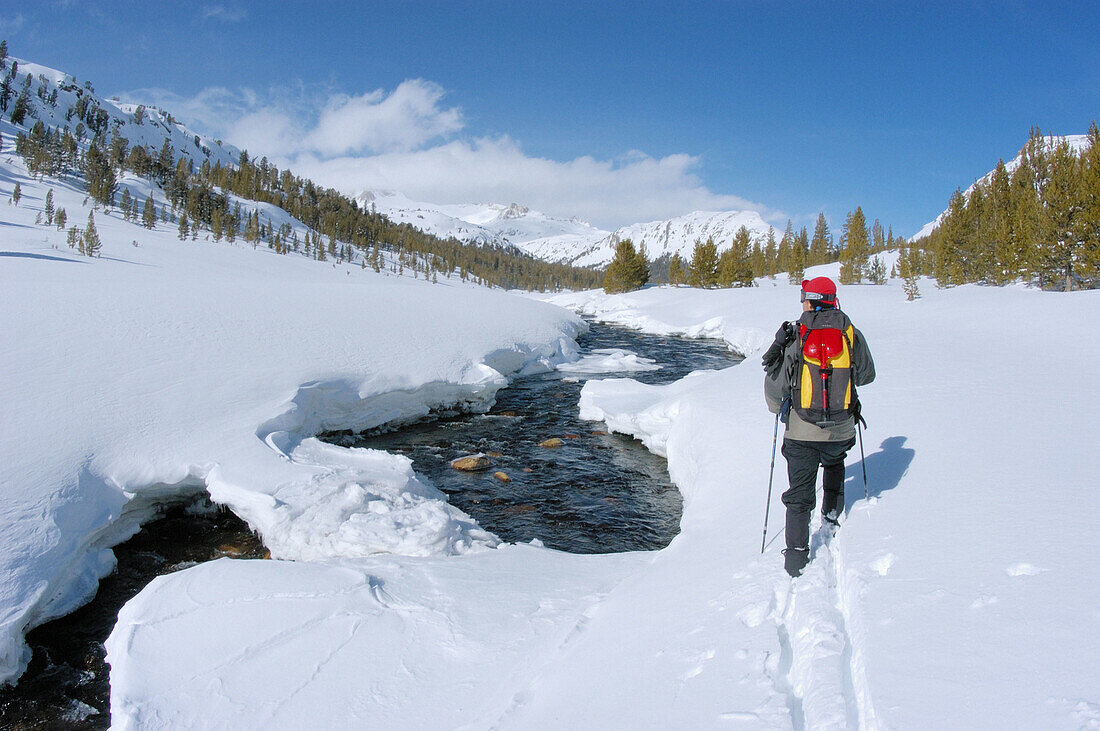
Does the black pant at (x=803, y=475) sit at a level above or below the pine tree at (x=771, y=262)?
below

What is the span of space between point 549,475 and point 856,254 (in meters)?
63.9

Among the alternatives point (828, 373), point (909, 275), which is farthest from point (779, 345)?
point (909, 275)

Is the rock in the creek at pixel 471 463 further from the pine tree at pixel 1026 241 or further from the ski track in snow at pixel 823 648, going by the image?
the pine tree at pixel 1026 241

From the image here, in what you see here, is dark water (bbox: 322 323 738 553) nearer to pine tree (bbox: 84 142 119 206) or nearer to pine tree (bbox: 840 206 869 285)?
pine tree (bbox: 840 206 869 285)

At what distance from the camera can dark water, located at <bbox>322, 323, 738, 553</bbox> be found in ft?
27.7

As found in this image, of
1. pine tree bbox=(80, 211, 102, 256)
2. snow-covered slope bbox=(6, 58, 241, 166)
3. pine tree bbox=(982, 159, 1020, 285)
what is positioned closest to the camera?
pine tree bbox=(80, 211, 102, 256)

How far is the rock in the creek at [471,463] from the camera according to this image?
11.0m

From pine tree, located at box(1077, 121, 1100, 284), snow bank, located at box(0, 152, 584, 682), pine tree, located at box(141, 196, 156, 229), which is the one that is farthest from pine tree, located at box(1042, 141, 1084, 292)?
pine tree, located at box(141, 196, 156, 229)

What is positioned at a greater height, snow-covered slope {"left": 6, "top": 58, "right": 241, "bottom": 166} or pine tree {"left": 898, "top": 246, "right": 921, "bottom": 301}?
snow-covered slope {"left": 6, "top": 58, "right": 241, "bottom": 166}

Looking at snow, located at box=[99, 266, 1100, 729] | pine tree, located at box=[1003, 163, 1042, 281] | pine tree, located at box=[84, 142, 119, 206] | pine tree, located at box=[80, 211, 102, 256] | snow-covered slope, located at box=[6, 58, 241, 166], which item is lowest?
snow, located at box=[99, 266, 1100, 729]

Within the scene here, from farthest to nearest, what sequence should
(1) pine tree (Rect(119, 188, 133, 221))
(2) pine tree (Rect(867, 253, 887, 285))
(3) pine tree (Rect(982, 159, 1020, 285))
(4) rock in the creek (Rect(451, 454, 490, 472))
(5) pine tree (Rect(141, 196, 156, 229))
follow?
(5) pine tree (Rect(141, 196, 156, 229))
(2) pine tree (Rect(867, 253, 887, 285))
(1) pine tree (Rect(119, 188, 133, 221))
(3) pine tree (Rect(982, 159, 1020, 285))
(4) rock in the creek (Rect(451, 454, 490, 472))

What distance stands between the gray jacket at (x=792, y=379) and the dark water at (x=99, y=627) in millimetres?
6828

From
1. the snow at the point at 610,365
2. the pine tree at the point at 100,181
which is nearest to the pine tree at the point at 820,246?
the snow at the point at 610,365

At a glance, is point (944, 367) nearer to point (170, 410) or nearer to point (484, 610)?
point (484, 610)
